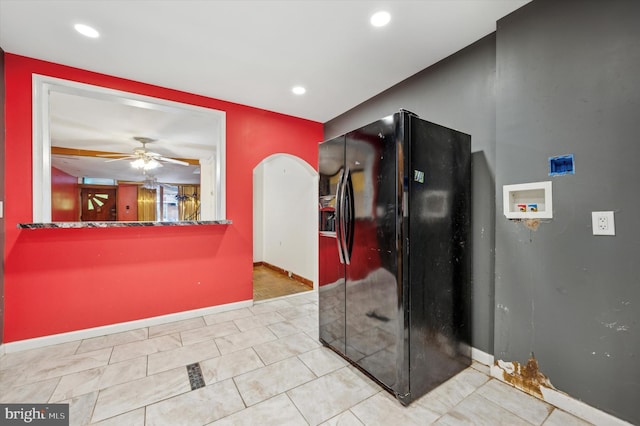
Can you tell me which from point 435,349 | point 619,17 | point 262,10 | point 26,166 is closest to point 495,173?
point 619,17

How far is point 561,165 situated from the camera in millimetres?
1706

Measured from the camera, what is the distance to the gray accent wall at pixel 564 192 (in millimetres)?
1474

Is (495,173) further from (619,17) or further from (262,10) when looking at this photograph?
(262,10)

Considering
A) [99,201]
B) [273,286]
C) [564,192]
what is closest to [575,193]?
[564,192]

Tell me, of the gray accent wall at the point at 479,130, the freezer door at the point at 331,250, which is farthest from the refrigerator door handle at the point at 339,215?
the gray accent wall at the point at 479,130

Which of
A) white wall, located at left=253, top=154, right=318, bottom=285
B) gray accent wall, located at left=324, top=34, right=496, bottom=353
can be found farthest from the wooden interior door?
gray accent wall, located at left=324, top=34, right=496, bottom=353

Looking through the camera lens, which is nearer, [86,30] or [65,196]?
[86,30]

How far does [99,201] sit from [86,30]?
7.69 metres

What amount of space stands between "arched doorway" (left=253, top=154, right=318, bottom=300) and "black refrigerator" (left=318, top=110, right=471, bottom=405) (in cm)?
202

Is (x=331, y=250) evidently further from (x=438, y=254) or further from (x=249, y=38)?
(x=249, y=38)

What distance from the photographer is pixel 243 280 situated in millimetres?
3527

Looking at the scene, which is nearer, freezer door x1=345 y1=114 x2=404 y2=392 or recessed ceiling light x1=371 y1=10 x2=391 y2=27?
freezer door x1=345 y1=114 x2=404 y2=392

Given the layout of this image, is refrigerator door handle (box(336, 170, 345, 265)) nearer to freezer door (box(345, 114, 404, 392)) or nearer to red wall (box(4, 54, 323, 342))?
freezer door (box(345, 114, 404, 392))

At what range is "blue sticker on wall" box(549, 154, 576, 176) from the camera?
1662 mm
